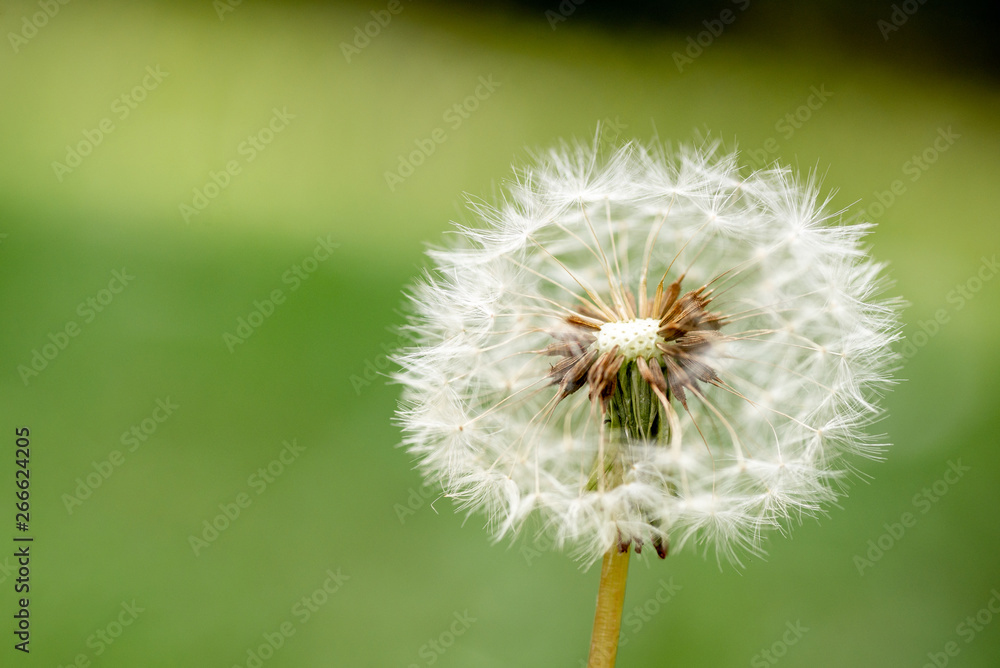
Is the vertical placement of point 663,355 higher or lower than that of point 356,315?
higher

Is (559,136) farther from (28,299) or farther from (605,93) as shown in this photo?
(28,299)

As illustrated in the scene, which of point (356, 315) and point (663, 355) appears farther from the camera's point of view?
point (356, 315)

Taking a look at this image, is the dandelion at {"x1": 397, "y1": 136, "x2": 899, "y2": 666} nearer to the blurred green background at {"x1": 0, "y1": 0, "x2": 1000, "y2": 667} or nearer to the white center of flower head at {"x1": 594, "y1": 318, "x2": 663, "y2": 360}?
the white center of flower head at {"x1": 594, "y1": 318, "x2": 663, "y2": 360}

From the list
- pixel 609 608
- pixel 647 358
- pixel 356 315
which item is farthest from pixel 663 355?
pixel 356 315

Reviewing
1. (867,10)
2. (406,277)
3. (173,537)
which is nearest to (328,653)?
(173,537)

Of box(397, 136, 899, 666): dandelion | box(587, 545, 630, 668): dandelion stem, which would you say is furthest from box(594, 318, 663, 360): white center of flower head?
box(587, 545, 630, 668): dandelion stem

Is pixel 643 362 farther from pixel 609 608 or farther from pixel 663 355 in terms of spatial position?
pixel 609 608
